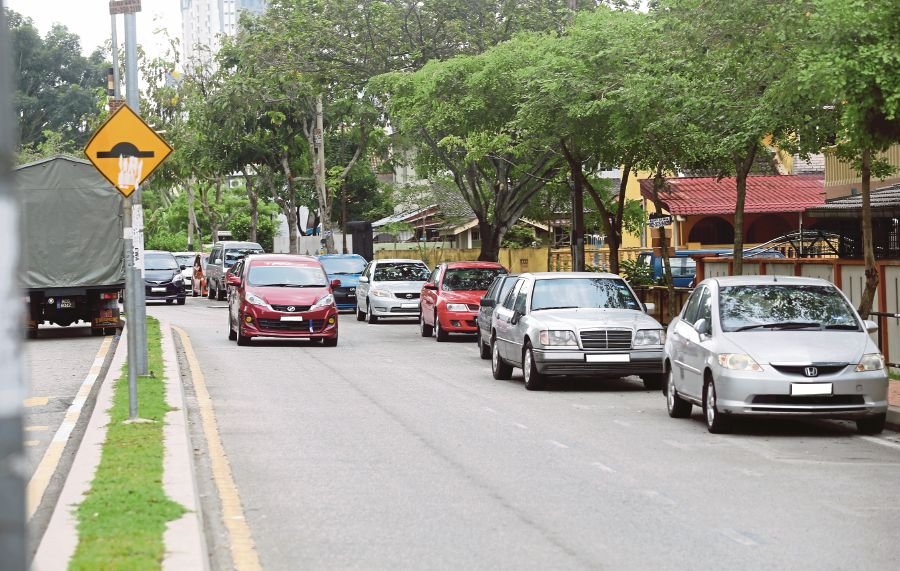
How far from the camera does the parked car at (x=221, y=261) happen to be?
50469 mm

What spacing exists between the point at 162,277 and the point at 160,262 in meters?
0.70

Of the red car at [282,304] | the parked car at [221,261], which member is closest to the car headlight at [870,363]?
the red car at [282,304]

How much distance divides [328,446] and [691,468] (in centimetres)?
338

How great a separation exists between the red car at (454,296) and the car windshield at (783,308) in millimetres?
14010

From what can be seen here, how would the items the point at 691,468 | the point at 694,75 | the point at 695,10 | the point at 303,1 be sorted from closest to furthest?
the point at 691,468
the point at 695,10
the point at 694,75
the point at 303,1

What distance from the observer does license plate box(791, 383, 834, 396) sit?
13523 mm

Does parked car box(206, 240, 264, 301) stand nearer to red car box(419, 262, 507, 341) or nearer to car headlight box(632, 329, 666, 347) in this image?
red car box(419, 262, 507, 341)

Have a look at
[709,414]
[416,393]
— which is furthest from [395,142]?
[709,414]

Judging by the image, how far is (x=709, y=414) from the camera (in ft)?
46.6

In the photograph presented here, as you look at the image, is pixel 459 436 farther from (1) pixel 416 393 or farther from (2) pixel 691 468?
(1) pixel 416 393

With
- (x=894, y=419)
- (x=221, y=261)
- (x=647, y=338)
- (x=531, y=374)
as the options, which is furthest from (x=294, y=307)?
(x=221, y=261)

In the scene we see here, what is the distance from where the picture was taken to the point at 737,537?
8.69m

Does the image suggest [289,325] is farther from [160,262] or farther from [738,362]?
[160,262]

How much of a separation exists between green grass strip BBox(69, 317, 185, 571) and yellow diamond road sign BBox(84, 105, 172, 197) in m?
2.34
